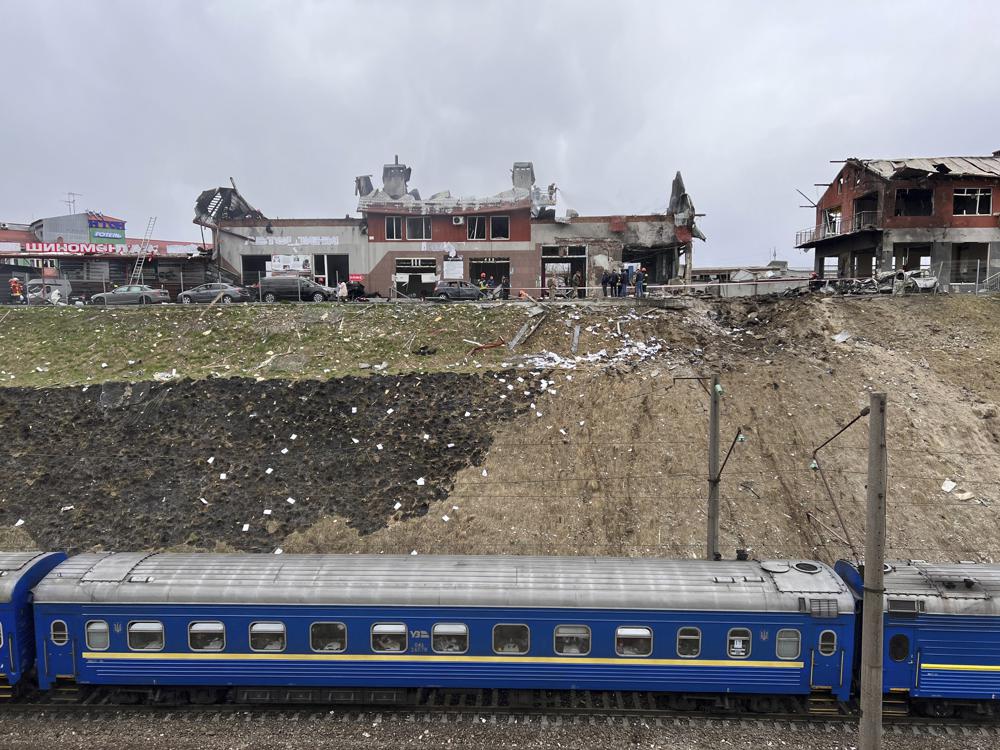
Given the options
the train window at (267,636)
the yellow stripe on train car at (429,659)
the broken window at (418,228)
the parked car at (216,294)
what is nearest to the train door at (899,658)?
the yellow stripe on train car at (429,659)

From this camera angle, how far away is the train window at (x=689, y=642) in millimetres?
9539

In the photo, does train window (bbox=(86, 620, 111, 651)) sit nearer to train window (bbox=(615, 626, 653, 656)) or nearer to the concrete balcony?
train window (bbox=(615, 626, 653, 656))

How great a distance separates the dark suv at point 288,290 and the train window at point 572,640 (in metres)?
26.9

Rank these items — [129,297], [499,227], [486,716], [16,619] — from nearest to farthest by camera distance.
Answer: [16,619]
[486,716]
[129,297]
[499,227]

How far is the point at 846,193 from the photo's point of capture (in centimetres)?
4338

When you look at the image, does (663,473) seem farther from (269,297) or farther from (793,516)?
(269,297)

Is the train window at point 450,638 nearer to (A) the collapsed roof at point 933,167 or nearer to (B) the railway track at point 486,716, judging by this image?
(B) the railway track at point 486,716

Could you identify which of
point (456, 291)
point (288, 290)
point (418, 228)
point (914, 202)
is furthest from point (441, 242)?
point (914, 202)

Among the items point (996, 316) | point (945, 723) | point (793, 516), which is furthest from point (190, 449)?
point (996, 316)

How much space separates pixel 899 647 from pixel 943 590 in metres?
1.14

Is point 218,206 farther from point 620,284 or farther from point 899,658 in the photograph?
point 899,658

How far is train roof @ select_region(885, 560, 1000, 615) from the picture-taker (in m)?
9.34

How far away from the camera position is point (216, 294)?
32.9 metres

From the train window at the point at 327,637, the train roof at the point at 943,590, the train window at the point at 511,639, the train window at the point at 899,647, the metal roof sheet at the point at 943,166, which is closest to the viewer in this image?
the train roof at the point at 943,590
